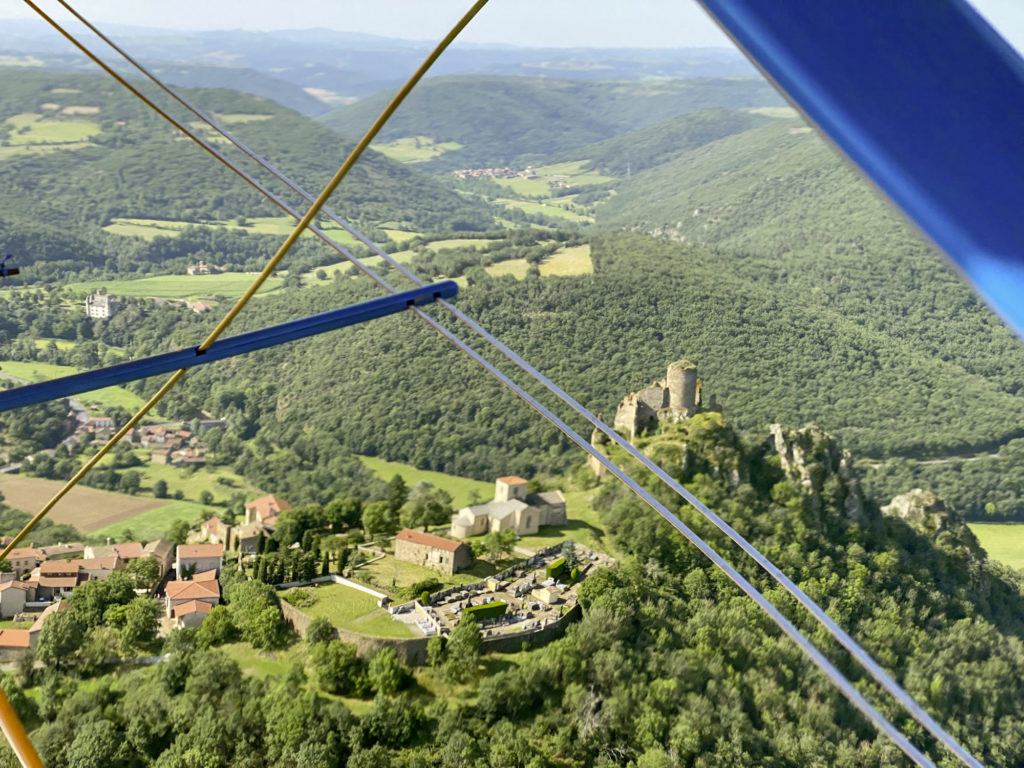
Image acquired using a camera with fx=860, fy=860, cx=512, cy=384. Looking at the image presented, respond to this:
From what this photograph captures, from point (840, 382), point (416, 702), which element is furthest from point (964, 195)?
point (840, 382)

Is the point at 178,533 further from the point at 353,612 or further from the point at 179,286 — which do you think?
the point at 179,286

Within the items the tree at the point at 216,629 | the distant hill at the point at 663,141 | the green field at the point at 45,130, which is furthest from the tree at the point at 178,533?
the distant hill at the point at 663,141

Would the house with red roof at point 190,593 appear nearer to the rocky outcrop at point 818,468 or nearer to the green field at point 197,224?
the rocky outcrop at point 818,468

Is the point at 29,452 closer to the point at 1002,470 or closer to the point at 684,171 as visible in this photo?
the point at 1002,470

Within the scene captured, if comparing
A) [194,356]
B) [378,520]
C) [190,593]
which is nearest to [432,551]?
[378,520]

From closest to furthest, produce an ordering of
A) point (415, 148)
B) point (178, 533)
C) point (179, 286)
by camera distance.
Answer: point (178, 533)
point (179, 286)
point (415, 148)
